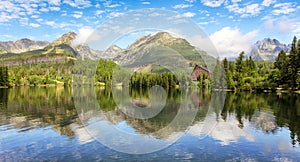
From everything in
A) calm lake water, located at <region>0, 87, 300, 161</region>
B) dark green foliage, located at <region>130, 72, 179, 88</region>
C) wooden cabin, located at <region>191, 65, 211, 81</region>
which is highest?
wooden cabin, located at <region>191, 65, 211, 81</region>

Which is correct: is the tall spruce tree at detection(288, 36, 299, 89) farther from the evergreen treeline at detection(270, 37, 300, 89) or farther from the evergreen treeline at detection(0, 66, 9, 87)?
the evergreen treeline at detection(0, 66, 9, 87)

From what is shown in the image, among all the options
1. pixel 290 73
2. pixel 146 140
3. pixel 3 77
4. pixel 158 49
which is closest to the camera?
pixel 146 140

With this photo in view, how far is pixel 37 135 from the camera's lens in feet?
81.6

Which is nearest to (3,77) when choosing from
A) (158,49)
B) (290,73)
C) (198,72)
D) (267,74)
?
(198,72)

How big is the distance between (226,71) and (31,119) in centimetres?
9631

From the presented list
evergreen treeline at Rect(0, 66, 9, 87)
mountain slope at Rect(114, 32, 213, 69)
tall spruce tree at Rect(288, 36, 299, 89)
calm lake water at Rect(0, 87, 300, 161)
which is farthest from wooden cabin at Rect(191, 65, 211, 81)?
evergreen treeline at Rect(0, 66, 9, 87)

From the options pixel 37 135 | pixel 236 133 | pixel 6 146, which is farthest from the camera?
pixel 236 133

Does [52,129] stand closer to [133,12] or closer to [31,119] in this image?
[31,119]

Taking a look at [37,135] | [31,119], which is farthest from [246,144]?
Result: [31,119]

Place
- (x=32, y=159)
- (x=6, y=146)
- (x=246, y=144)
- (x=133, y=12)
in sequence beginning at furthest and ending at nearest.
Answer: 1. (x=246, y=144)
2. (x=6, y=146)
3. (x=133, y=12)
4. (x=32, y=159)

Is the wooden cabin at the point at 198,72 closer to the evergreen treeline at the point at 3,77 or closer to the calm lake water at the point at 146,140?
the calm lake water at the point at 146,140

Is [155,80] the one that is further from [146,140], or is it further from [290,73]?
[146,140]

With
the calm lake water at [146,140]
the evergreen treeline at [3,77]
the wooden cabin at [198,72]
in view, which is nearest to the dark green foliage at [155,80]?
the wooden cabin at [198,72]

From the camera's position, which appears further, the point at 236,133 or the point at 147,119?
the point at 147,119
